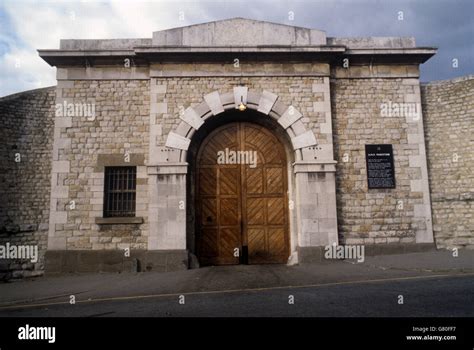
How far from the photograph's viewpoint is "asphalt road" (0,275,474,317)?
16.0 feet

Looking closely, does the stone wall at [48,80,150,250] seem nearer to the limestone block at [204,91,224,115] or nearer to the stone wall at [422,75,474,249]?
the limestone block at [204,91,224,115]

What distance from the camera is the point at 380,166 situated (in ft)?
32.7

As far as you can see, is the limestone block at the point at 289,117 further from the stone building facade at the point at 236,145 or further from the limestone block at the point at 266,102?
the limestone block at the point at 266,102

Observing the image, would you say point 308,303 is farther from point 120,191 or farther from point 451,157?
point 451,157

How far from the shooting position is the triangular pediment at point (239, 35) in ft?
33.6

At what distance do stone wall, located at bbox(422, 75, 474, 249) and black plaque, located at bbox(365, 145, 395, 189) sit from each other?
132cm

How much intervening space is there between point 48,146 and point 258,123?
6.12 m

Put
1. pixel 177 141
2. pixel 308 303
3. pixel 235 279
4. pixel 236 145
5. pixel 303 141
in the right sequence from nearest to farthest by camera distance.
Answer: pixel 308 303 < pixel 235 279 < pixel 177 141 < pixel 303 141 < pixel 236 145

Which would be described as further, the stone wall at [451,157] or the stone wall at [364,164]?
the stone wall at [451,157]

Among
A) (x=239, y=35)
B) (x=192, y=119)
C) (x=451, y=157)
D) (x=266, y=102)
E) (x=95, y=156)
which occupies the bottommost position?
(x=451, y=157)

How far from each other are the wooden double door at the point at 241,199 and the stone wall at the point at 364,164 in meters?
1.73

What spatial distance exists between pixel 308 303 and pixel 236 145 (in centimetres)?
591

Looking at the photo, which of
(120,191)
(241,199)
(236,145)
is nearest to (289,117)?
(236,145)

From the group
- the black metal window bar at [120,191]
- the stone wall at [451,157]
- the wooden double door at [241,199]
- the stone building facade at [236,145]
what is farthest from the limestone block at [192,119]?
the stone wall at [451,157]
